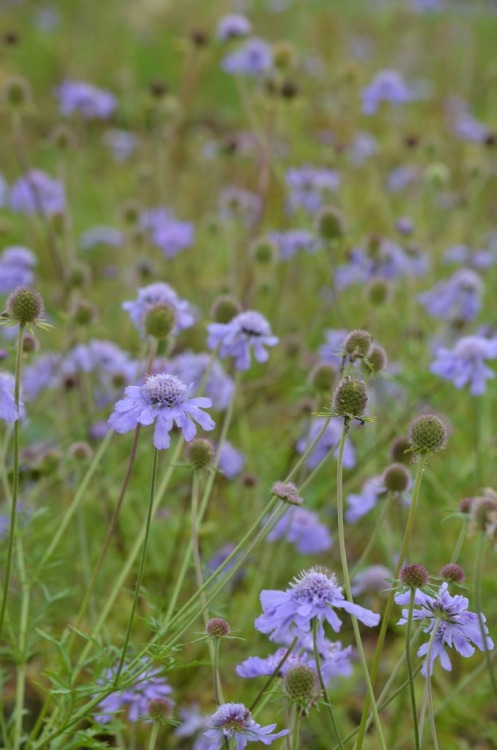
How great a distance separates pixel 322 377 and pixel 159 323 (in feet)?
1.59

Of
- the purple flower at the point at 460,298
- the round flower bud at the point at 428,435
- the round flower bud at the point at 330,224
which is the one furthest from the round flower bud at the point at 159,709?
the purple flower at the point at 460,298

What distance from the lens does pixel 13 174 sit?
679 centimetres

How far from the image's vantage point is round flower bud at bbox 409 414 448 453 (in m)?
1.53

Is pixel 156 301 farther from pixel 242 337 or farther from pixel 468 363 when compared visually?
pixel 468 363

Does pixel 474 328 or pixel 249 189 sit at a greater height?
pixel 249 189

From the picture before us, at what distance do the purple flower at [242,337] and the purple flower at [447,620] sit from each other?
819mm

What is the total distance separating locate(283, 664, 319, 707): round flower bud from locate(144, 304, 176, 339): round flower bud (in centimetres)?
80

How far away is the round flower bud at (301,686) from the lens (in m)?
1.47

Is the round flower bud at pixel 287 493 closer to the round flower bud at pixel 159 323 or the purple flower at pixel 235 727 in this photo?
the purple flower at pixel 235 727

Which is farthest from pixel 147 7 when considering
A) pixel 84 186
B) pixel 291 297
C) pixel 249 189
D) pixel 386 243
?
pixel 386 243

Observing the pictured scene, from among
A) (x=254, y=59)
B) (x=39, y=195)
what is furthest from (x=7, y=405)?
(x=254, y=59)

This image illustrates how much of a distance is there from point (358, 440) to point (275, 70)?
1.60 metres

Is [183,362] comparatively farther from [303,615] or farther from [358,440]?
[303,615]

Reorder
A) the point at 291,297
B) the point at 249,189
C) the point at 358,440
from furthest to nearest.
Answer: the point at 249,189, the point at 291,297, the point at 358,440
